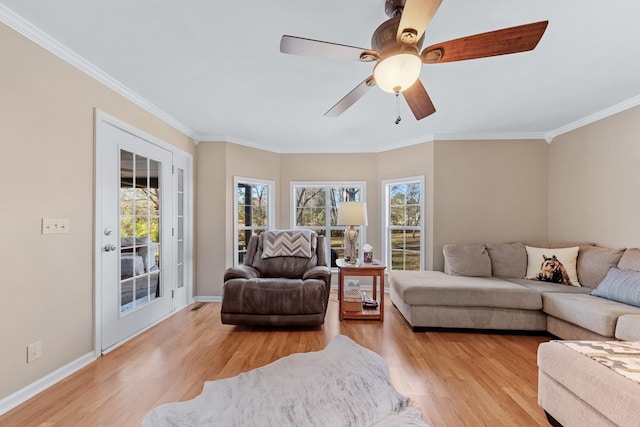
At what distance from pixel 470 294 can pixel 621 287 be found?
121 cm

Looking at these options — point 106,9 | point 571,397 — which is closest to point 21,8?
point 106,9

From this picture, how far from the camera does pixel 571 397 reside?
151 centimetres

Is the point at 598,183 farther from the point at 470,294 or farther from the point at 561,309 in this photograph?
the point at 470,294

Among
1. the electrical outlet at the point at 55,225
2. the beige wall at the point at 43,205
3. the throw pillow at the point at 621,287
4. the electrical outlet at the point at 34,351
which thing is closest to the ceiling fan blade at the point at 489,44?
the throw pillow at the point at 621,287

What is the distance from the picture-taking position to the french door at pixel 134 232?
97.3 inches

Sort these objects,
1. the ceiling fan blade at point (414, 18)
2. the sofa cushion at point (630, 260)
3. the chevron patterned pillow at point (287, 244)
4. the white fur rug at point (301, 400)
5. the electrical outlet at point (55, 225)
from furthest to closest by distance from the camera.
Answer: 1. the chevron patterned pillow at point (287, 244)
2. the sofa cushion at point (630, 260)
3. the electrical outlet at point (55, 225)
4. the white fur rug at point (301, 400)
5. the ceiling fan blade at point (414, 18)

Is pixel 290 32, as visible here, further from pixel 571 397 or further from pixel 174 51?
pixel 571 397

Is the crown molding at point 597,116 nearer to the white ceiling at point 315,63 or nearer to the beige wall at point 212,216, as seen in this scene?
the white ceiling at point 315,63

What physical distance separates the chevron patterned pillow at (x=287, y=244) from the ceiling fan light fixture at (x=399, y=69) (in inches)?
96.8

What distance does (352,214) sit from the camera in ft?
11.4

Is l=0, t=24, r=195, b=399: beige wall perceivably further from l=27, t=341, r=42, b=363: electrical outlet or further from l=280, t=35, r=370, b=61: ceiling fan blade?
→ l=280, t=35, r=370, b=61: ceiling fan blade

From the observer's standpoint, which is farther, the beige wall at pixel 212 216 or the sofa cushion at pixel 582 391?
the beige wall at pixel 212 216

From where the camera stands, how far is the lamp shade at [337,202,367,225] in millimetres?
3463

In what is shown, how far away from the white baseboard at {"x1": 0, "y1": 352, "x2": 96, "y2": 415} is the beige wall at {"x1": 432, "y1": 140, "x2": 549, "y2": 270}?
4019 millimetres
